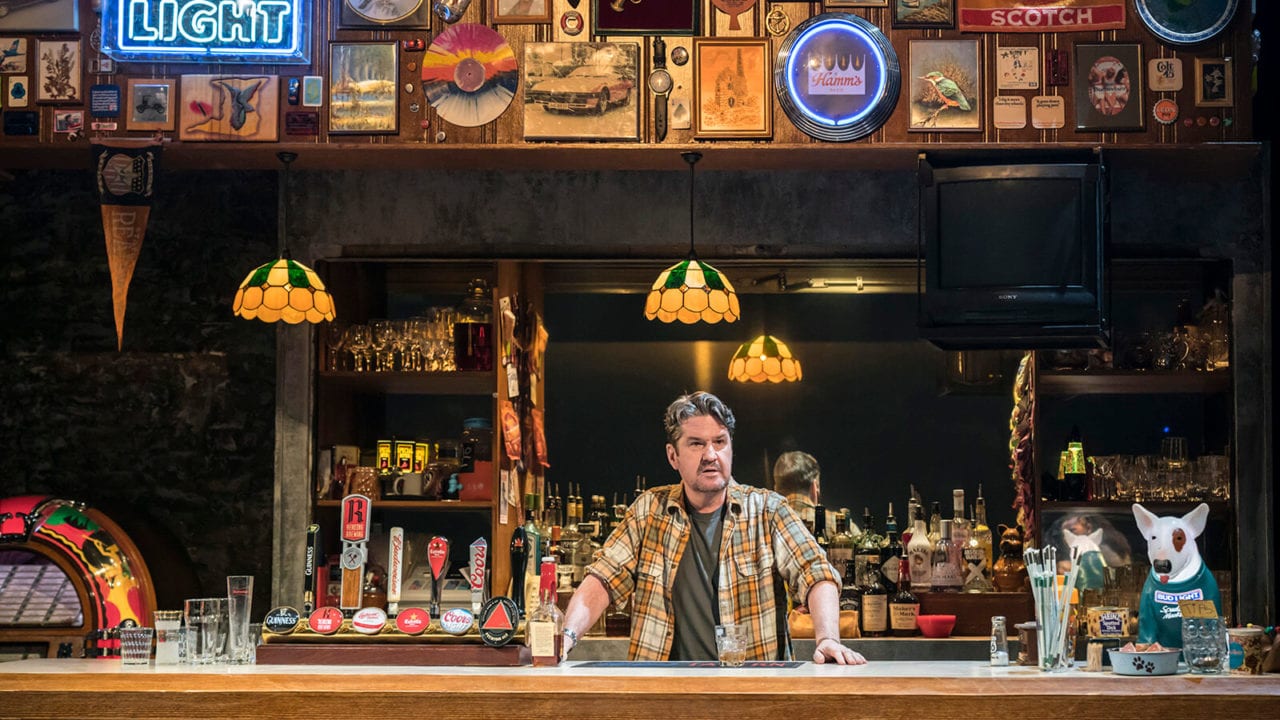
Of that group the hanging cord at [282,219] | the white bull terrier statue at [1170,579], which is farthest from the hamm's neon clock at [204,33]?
the white bull terrier statue at [1170,579]

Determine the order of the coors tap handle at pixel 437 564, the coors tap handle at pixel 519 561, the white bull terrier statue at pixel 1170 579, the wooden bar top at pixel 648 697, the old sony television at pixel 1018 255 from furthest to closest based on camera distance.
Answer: the old sony television at pixel 1018 255
the coors tap handle at pixel 519 561
the coors tap handle at pixel 437 564
the white bull terrier statue at pixel 1170 579
the wooden bar top at pixel 648 697

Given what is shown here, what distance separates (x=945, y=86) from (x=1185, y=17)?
893 millimetres

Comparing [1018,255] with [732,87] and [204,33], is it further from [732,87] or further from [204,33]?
[204,33]

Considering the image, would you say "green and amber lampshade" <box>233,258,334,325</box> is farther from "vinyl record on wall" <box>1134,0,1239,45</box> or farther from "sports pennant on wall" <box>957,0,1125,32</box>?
"vinyl record on wall" <box>1134,0,1239,45</box>

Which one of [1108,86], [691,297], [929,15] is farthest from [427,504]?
[1108,86]

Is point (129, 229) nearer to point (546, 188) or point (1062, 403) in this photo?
point (546, 188)

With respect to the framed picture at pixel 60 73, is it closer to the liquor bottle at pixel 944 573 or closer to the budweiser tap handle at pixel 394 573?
the budweiser tap handle at pixel 394 573

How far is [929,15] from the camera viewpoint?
5.28 meters

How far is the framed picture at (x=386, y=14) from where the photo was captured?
533cm

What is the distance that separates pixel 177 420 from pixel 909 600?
301 cm

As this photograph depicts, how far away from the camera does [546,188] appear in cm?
599

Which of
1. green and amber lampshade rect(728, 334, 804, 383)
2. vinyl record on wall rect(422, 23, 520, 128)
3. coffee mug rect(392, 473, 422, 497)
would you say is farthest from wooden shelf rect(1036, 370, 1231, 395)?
coffee mug rect(392, 473, 422, 497)

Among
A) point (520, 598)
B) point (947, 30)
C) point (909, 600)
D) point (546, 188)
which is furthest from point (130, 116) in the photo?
point (909, 600)

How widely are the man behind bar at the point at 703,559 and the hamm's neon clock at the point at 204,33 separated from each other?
210 centimetres
